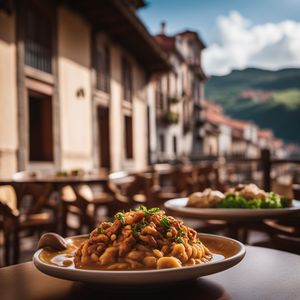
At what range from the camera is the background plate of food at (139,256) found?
0.90 meters

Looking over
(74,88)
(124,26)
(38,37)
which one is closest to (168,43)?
(124,26)

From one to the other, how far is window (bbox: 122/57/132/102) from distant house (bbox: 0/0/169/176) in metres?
0.03

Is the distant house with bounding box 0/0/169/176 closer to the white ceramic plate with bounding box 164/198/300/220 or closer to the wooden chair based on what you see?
the wooden chair

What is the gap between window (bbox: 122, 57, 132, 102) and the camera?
1356 cm

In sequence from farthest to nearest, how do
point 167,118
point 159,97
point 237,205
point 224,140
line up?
point 224,140 → point 167,118 → point 159,97 → point 237,205

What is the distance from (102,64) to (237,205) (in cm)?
1084

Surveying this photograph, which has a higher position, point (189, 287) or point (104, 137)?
point (104, 137)

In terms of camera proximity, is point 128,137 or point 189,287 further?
point 128,137

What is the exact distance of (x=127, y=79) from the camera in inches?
548

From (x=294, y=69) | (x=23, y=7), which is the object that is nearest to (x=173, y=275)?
(x=23, y=7)

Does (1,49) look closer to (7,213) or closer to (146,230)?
(7,213)

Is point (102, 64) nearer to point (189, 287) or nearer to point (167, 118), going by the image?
point (167, 118)

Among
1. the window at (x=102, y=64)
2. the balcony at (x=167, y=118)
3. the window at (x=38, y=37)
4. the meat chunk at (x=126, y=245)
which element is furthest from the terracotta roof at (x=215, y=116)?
the meat chunk at (x=126, y=245)

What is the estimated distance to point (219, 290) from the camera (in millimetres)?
968
